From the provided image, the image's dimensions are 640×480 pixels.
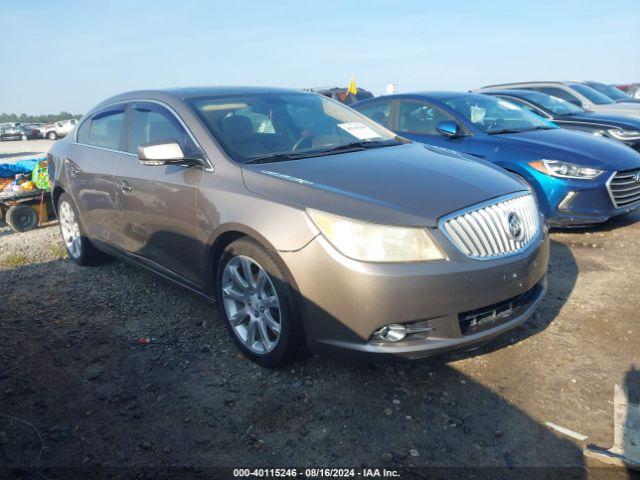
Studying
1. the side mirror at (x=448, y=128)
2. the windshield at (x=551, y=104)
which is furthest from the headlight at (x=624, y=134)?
the side mirror at (x=448, y=128)

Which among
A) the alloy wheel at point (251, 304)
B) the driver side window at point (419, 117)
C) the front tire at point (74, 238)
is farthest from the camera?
the driver side window at point (419, 117)

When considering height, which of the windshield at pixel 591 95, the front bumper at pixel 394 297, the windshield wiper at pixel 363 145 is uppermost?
the windshield at pixel 591 95

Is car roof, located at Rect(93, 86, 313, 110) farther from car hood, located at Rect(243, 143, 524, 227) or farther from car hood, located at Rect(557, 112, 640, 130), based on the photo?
car hood, located at Rect(557, 112, 640, 130)

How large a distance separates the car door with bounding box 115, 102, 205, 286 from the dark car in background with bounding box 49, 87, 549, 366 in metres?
0.01

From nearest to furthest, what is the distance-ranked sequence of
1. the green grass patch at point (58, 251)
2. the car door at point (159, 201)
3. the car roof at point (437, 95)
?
the car door at point (159, 201), the green grass patch at point (58, 251), the car roof at point (437, 95)

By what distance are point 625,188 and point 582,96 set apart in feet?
21.3

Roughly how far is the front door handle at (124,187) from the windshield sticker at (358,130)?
1666 millimetres

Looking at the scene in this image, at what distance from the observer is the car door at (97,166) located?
4.20 meters

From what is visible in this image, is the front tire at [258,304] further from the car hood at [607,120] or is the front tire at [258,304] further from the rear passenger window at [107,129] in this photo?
the car hood at [607,120]

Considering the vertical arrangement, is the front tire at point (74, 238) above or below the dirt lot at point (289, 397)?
above

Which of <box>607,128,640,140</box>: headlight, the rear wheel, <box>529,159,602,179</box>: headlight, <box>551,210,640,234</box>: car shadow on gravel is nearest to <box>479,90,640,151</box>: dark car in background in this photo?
<box>607,128,640,140</box>: headlight

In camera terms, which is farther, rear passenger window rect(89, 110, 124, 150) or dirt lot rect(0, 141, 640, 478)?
rear passenger window rect(89, 110, 124, 150)

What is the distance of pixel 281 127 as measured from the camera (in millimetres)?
3678

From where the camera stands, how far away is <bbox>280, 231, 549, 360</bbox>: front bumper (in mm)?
2453
